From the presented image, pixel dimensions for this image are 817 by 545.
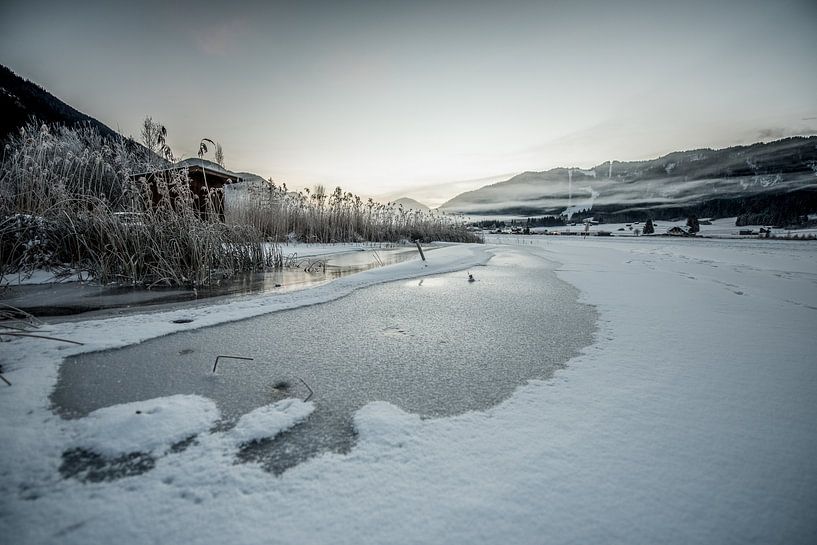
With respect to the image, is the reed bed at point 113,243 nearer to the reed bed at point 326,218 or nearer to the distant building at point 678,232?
the reed bed at point 326,218

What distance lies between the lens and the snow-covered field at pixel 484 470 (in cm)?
46

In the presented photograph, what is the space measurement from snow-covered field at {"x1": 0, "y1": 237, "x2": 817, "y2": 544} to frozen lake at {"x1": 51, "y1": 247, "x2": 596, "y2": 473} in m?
0.05

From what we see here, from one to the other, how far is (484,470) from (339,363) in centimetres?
60

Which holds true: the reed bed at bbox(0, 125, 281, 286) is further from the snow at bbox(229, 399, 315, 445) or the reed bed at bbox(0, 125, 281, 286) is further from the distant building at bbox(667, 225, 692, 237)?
the distant building at bbox(667, 225, 692, 237)

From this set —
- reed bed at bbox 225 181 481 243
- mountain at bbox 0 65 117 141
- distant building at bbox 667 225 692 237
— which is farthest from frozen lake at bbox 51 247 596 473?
mountain at bbox 0 65 117 141

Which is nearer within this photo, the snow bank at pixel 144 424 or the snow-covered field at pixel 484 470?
the snow-covered field at pixel 484 470

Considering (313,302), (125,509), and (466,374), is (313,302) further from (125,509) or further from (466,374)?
(125,509)

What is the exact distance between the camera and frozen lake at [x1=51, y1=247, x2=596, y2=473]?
2.57 ft

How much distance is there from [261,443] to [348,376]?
1.09 ft

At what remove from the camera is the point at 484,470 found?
22.6 inches

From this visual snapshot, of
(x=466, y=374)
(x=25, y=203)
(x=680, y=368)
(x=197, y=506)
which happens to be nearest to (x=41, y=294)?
(x=25, y=203)

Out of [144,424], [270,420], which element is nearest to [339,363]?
[270,420]

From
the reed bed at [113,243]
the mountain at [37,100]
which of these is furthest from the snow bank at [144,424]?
the mountain at [37,100]

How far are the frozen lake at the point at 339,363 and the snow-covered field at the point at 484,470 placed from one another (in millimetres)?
48
